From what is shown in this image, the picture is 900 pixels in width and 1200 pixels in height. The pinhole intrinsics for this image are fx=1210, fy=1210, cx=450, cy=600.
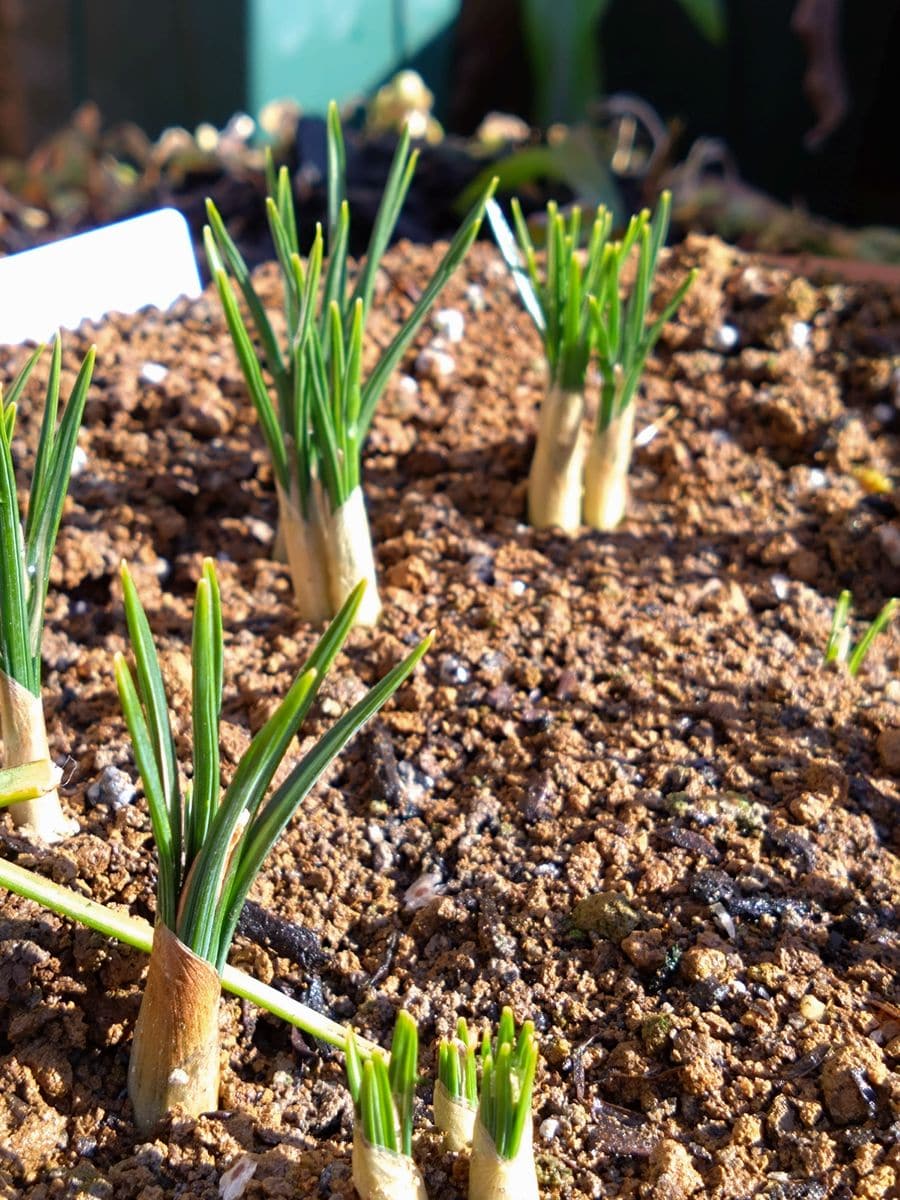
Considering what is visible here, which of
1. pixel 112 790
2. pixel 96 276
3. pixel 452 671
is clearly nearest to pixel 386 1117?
pixel 112 790

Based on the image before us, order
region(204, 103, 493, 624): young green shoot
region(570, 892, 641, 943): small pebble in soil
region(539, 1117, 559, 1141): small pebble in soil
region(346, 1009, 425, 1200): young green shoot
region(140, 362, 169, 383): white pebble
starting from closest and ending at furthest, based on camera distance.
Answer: region(346, 1009, 425, 1200): young green shoot → region(539, 1117, 559, 1141): small pebble in soil → region(570, 892, 641, 943): small pebble in soil → region(204, 103, 493, 624): young green shoot → region(140, 362, 169, 383): white pebble

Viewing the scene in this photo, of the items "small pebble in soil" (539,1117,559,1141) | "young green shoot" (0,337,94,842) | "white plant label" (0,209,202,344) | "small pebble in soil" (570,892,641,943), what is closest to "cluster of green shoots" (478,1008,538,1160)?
"small pebble in soil" (539,1117,559,1141)

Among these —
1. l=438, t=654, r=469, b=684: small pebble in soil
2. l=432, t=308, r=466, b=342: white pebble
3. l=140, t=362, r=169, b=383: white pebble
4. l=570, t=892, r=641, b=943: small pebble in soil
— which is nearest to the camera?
l=570, t=892, r=641, b=943: small pebble in soil

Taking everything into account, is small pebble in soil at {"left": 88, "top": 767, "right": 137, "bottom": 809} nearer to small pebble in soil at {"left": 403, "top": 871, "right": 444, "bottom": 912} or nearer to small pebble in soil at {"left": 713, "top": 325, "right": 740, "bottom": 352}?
small pebble in soil at {"left": 403, "top": 871, "right": 444, "bottom": 912}

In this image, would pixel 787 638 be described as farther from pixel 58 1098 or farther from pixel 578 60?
pixel 578 60

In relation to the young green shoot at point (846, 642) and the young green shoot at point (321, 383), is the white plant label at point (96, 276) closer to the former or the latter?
the young green shoot at point (321, 383)

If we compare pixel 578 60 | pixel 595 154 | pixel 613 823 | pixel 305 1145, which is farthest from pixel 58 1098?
pixel 578 60
